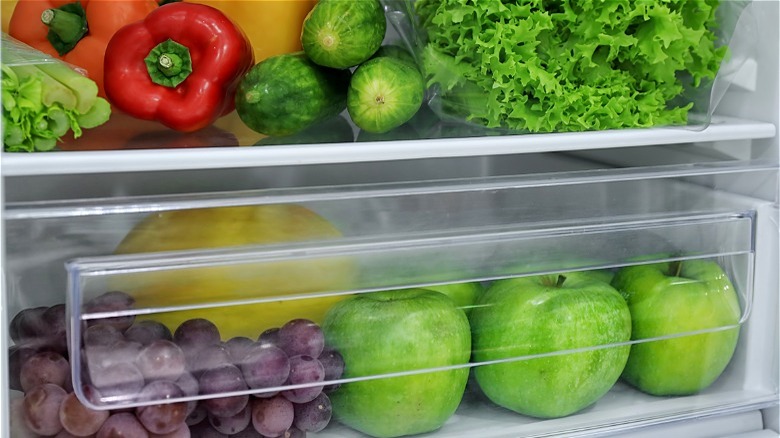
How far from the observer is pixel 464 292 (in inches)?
48.5

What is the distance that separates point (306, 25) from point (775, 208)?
77 centimetres

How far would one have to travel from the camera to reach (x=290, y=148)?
1061 millimetres

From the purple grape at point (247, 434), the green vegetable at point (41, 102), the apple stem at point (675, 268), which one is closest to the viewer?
the green vegetable at point (41, 102)

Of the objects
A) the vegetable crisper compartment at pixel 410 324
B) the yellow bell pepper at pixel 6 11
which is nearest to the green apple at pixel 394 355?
the vegetable crisper compartment at pixel 410 324

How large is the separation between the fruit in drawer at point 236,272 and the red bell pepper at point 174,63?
6.3 inches

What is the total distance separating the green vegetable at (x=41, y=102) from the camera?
969mm

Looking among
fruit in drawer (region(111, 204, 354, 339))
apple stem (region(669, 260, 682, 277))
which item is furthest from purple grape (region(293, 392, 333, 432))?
apple stem (region(669, 260, 682, 277))

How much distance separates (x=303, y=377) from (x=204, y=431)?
137 mm

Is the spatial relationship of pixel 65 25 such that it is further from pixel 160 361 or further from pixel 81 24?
pixel 160 361

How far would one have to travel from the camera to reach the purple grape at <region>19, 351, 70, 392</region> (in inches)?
39.4

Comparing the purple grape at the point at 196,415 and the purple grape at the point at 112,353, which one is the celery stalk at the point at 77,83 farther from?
the purple grape at the point at 196,415

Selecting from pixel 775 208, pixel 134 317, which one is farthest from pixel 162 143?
pixel 775 208

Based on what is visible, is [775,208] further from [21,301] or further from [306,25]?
[21,301]

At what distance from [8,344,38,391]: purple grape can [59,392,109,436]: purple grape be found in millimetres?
77
